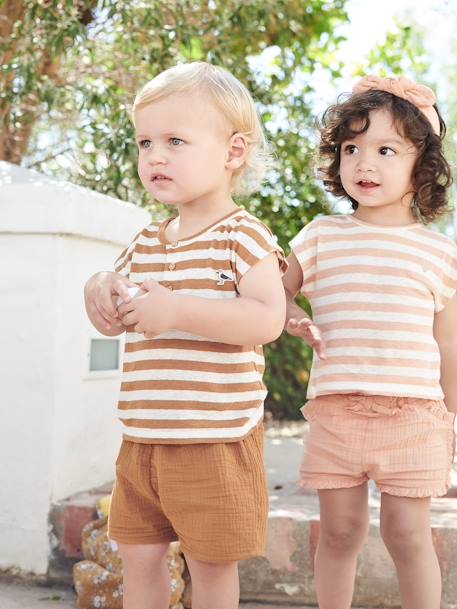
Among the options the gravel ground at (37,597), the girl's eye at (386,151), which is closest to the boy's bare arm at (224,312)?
the girl's eye at (386,151)

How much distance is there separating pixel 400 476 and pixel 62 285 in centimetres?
137

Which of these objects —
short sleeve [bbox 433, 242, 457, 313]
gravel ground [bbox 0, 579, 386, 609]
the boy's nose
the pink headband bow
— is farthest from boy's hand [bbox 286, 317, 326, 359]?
gravel ground [bbox 0, 579, 386, 609]

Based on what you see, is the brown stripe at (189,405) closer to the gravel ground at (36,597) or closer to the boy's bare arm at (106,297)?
the boy's bare arm at (106,297)

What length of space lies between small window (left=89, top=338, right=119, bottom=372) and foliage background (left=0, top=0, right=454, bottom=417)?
110 cm

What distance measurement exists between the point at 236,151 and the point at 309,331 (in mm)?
451

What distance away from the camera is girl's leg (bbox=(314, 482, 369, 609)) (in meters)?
2.21

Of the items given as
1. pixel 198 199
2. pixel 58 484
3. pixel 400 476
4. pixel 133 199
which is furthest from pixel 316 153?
pixel 133 199

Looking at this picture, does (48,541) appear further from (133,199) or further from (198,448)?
(133,199)

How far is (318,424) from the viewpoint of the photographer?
2268mm

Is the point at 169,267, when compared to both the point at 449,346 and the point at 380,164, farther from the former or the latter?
the point at 449,346

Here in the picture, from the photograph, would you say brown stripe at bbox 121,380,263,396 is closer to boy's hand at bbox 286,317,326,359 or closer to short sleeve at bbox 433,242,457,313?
boy's hand at bbox 286,317,326,359

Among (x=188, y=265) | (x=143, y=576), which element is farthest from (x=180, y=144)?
(x=143, y=576)

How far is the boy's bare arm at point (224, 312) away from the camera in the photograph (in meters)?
1.79

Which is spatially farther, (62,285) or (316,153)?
(62,285)
